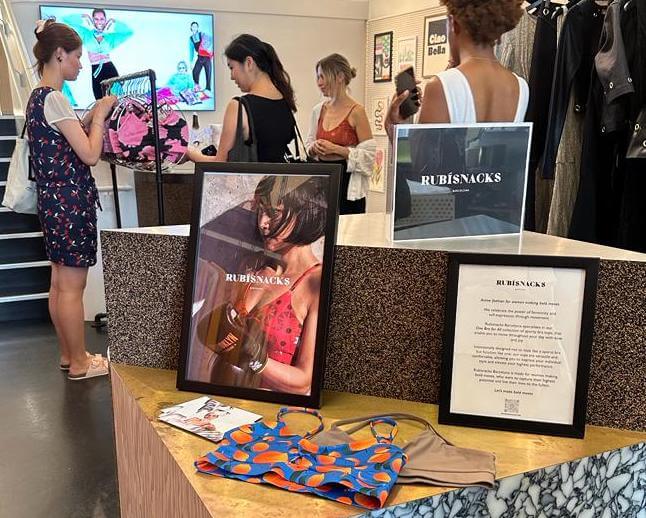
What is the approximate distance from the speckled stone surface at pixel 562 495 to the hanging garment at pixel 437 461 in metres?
0.02

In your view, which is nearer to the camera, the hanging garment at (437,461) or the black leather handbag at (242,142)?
the hanging garment at (437,461)

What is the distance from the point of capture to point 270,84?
2484 mm

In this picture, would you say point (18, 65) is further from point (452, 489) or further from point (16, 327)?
point (452, 489)

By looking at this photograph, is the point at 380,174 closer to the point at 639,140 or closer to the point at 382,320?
the point at 639,140

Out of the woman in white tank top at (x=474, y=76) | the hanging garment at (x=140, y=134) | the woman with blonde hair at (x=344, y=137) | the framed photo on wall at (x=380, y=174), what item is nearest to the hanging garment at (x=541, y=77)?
the woman with blonde hair at (x=344, y=137)

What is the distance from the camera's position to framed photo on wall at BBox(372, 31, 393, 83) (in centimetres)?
540

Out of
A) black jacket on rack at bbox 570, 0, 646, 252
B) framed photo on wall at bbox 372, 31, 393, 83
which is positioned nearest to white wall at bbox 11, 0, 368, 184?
framed photo on wall at bbox 372, 31, 393, 83

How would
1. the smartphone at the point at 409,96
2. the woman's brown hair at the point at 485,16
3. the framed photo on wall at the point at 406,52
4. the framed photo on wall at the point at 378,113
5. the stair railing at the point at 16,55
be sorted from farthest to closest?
the framed photo on wall at the point at 378,113, the framed photo on wall at the point at 406,52, the stair railing at the point at 16,55, the smartphone at the point at 409,96, the woman's brown hair at the point at 485,16

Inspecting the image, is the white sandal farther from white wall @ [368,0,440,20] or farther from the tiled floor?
white wall @ [368,0,440,20]

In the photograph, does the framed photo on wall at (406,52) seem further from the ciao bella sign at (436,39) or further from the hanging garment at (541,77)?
the hanging garment at (541,77)

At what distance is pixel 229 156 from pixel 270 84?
13.3 inches

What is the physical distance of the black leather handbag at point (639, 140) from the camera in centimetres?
194

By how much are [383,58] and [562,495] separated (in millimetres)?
5067

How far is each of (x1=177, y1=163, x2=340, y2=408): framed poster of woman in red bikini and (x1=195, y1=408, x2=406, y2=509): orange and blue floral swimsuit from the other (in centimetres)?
12
